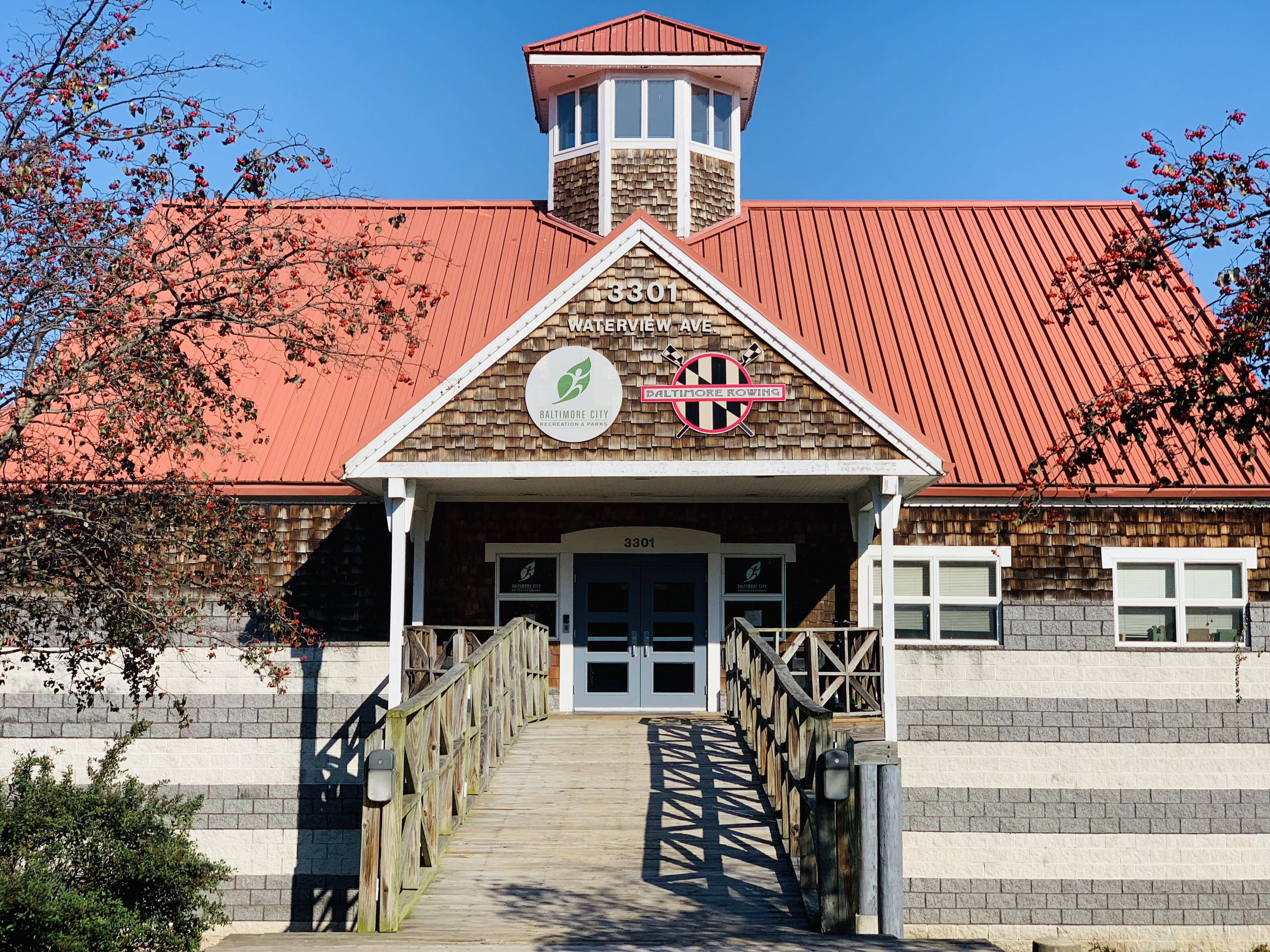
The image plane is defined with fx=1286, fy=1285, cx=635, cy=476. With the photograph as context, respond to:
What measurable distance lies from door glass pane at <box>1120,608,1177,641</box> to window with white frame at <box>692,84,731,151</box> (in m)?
10.7

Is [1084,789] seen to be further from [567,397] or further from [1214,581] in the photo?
[567,397]

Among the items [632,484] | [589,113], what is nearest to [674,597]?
[632,484]

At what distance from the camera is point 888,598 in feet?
47.1

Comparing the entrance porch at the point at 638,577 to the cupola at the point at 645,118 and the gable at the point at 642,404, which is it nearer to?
the gable at the point at 642,404

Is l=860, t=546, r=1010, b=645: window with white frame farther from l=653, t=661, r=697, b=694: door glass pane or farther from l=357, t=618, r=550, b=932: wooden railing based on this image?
l=357, t=618, r=550, b=932: wooden railing

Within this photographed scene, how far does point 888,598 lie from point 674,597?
4.33 metres

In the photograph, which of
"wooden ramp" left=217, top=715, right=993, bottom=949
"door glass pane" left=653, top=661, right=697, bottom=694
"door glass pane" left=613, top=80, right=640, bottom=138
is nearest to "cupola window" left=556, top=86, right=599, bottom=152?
"door glass pane" left=613, top=80, right=640, bottom=138

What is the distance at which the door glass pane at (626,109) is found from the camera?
21781mm

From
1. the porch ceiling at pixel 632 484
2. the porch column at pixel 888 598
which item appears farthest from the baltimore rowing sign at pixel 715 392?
the porch column at pixel 888 598

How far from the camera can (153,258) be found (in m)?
9.27

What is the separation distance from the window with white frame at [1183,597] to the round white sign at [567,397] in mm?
7098

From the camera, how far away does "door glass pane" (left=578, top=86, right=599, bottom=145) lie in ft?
72.6

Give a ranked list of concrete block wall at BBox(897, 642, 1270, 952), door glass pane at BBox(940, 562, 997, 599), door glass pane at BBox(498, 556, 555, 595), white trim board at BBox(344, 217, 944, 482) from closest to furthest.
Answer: white trim board at BBox(344, 217, 944, 482) → concrete block wall at BBox(897, 642, 1270, 952) → door glass pane at BBox(940, 562, 997, 599) → door glass pane at BBox(498, 556, 555, 595)

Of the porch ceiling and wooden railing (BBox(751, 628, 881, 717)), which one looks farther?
wooden railing (BBox(751, 628, 881, 717))
